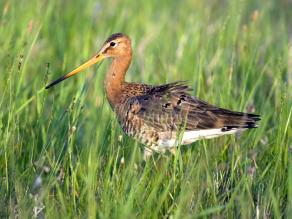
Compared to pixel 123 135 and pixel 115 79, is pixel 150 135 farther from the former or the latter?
pixel 115 79

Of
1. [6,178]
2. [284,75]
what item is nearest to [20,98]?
[6,178]

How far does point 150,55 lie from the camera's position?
22.4ft

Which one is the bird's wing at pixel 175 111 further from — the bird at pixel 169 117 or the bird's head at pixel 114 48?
the bird's head at pixel 114 48

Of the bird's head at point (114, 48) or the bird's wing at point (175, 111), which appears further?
the bird's head at point (114, 48)

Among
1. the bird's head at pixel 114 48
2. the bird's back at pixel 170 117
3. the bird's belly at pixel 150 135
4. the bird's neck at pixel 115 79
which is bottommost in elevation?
the bird's belly at pixel 150 135

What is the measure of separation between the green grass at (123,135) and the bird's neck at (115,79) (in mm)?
142

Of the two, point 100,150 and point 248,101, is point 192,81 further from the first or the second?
point 100,150

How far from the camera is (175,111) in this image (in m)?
5.39

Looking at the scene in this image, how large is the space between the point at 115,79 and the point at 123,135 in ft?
1.79

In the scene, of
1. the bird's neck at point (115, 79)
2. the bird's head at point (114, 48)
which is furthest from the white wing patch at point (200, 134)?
the bird's head at point (114, 48)

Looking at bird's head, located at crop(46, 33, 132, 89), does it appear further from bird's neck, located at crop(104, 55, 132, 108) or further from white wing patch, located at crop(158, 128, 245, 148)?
white wing patch, located at crop(158, 128, 245, 148)

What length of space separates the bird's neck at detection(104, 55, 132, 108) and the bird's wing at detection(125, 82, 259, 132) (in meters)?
0.28

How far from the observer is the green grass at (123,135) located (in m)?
4.14

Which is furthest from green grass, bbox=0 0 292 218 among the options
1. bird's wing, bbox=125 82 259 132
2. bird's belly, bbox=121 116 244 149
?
bird's wing, bbox=125 82 259 132
